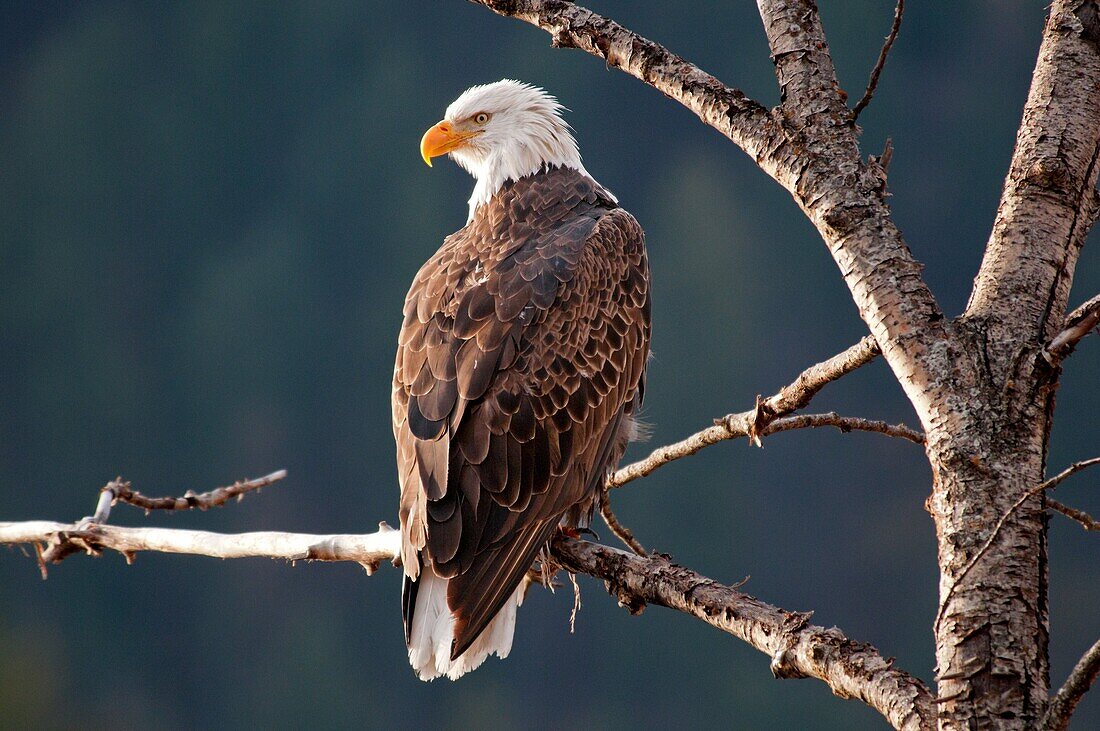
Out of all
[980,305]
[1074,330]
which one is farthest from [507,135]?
[1074,330]

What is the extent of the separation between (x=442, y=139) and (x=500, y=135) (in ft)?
0.79

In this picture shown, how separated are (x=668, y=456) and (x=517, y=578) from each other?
1.83 ft

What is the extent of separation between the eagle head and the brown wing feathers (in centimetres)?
55

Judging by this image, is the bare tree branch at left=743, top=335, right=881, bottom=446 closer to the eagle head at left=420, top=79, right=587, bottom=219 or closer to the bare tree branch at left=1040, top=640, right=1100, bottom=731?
the bare tree branch at left=1040, top=640, right=1100, bottom=731

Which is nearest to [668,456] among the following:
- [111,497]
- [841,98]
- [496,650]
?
[496,650]

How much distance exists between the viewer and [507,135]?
4.29 m

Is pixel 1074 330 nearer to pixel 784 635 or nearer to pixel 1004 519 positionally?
pixel 1004 519

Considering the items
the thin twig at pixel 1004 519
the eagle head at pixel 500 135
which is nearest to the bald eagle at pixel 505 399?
the eagle head at pixel 500 135

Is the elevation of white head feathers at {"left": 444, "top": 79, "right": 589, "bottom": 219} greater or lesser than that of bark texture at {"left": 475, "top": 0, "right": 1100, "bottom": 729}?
greater

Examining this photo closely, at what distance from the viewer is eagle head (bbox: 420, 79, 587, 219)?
13.9 ft

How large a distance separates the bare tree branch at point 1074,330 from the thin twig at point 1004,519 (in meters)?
0.19

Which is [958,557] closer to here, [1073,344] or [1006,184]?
[1073,344]

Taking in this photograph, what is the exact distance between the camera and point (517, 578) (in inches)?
117

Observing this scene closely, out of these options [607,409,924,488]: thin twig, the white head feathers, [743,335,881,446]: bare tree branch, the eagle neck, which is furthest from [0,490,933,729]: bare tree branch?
the white head feathers
